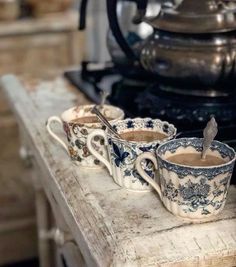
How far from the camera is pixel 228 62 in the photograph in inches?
34.5

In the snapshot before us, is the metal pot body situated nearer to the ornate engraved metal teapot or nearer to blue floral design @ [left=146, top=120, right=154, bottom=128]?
the ornate engraved metal teapot

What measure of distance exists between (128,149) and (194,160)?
0.09 meters

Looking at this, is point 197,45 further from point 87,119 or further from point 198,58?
point 87,119

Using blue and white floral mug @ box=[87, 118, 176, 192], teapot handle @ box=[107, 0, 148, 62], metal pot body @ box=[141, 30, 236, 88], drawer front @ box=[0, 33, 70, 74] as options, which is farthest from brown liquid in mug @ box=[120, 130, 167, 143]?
drawer front @ box=[0, 33, 70, 74]

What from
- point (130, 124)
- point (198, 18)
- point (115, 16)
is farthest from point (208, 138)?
point (115, 16)


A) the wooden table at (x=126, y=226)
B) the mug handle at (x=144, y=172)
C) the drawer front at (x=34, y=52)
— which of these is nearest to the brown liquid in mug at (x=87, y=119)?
the wooden table at (x=126, y=226)

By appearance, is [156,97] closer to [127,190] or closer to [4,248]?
[127,190]

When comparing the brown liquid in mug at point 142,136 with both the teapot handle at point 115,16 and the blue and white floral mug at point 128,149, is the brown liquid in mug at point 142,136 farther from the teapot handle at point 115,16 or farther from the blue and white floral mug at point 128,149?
the teapot handle at point 115,16

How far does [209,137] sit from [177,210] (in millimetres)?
102

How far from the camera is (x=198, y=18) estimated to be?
87cm

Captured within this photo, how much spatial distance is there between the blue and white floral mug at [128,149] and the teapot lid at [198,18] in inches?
6.8

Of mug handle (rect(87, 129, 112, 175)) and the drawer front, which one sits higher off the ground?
mug handle (rect(87, 129, 112, 175))

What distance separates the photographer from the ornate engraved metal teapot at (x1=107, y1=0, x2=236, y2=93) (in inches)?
34.3

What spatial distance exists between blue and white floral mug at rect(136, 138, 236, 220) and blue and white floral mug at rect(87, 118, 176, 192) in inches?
0.7
